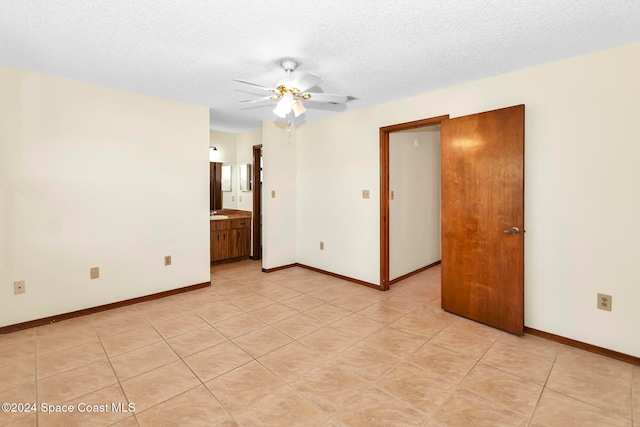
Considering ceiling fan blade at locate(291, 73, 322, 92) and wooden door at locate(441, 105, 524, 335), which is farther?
wooden door at locate(441, 105, 524, 335)

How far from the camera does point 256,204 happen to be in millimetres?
5625

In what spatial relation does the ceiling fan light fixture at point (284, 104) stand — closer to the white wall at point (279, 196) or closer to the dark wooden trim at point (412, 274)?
the white wall at point (279, 196)

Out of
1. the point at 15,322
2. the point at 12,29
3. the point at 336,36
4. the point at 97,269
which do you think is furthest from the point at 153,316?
the point at 336,36

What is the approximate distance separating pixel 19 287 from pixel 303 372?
276 cm

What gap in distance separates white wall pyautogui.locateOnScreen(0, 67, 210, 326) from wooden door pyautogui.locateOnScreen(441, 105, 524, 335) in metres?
3.05

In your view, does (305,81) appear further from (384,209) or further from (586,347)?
(586,347)

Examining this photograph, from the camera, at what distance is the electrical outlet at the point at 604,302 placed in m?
2.37

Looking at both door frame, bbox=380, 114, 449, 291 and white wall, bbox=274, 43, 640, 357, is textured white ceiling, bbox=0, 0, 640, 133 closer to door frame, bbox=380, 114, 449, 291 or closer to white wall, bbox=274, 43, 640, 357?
white wall, bbox=274, 43, 640, 357

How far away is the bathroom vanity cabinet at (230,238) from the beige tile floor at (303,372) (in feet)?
6.49

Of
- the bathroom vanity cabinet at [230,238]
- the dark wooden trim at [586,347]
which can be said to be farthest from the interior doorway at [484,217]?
the bathroom vanity cabinet at [230,238]

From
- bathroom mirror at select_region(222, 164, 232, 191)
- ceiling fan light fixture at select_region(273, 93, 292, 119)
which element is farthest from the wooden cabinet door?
ceiling fan light fixture at select_region(273, 93, 292, 119)

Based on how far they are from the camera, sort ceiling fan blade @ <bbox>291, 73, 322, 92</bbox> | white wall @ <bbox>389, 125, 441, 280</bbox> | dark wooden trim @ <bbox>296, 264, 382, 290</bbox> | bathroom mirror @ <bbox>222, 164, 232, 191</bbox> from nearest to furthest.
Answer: ceiling fan blade @ <bbox>291, 73, 322, 92</bbox>, dark wooden trim @ <bbox>296, 264, 382, 290</bbox>, white wall @ <bbox>389, 125, 441, 280</bbox>, bathroom mirror @ <bbox>222, 164, 232, 191</bbox>

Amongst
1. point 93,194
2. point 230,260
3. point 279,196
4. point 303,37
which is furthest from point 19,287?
A: point 303,37

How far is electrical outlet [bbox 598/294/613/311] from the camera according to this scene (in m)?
2.37
